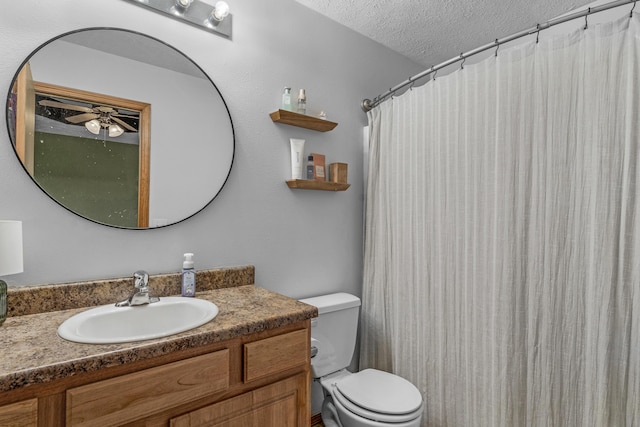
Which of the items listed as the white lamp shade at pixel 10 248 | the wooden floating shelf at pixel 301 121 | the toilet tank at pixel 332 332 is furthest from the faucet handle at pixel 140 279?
the wooden floating shelf at pixel 301 121

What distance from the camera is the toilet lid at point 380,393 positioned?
139 centimetres

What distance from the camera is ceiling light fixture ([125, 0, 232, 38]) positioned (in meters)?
1.40

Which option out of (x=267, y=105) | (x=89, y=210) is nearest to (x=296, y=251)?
(x=267, y=105)

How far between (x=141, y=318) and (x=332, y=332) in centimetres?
97

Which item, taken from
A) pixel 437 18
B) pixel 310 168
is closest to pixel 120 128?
pixel 310 168

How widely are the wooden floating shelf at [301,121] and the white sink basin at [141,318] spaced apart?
0.98m

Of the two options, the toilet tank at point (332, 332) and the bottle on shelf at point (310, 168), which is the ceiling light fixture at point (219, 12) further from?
the toilet tank at point (332, 332)

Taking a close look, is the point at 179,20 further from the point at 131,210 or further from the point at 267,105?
the point at 131,210

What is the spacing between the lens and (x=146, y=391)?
0.86 m

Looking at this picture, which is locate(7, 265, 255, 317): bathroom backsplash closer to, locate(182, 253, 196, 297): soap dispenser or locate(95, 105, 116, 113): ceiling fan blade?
locate(182, 253, 196, 297): soap dispenser

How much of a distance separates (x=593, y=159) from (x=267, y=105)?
4.74ft

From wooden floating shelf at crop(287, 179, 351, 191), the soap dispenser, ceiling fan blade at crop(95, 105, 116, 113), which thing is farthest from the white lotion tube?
ceiling fan blade at crop(95, 105, 116, 113)

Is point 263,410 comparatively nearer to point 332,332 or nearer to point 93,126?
point 332,332

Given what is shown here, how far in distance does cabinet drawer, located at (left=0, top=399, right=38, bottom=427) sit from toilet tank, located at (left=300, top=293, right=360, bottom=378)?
1138 mm
